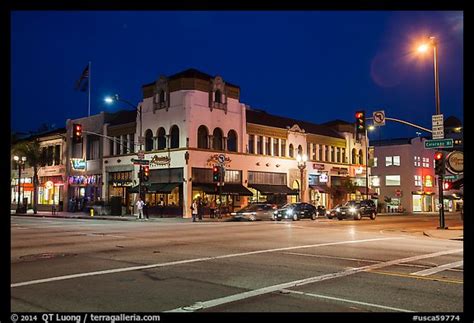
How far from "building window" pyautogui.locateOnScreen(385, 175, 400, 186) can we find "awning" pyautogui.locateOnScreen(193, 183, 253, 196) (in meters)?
35.2

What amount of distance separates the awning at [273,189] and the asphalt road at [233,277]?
3164 centimetres

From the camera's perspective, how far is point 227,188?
154ft

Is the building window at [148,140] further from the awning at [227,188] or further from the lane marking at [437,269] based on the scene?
the lane marking at [437,269]

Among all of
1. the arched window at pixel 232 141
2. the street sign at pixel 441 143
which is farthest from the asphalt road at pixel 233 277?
the arched window at pixel 232 141

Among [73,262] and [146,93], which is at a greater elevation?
[146,93]

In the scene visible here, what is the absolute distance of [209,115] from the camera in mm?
46562

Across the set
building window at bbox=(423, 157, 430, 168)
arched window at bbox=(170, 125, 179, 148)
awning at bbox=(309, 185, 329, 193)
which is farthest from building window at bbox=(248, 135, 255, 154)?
building window at bbox=(423, 157, 430, 168)

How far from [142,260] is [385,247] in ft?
29.6

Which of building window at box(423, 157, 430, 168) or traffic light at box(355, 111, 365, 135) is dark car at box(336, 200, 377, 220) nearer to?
traffic light at box(355, 111, 365, 135)

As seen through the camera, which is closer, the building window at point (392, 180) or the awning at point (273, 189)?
the awning at point (273, 189)

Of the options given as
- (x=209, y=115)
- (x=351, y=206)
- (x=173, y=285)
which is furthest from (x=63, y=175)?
(x=173, y=285)

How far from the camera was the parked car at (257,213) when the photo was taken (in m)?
40.0

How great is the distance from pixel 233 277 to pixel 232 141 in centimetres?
3850
